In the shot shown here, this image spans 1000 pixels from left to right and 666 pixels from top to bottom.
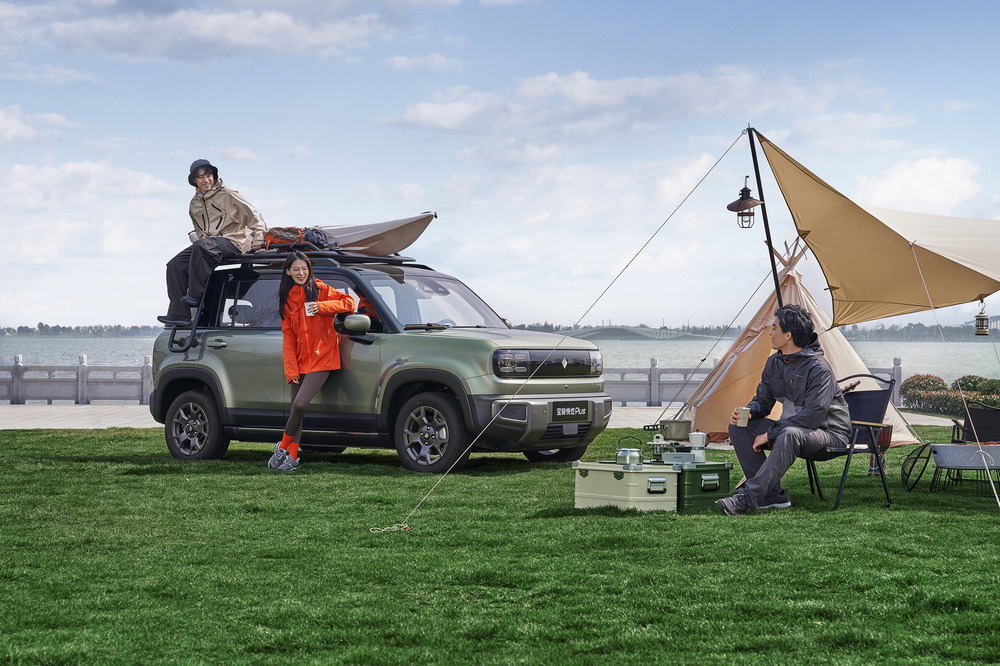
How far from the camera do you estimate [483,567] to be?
18.9 feet

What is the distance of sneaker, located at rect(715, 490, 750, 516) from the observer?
7.57 metres

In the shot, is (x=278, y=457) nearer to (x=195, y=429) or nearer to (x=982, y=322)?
(x=195, y=429)

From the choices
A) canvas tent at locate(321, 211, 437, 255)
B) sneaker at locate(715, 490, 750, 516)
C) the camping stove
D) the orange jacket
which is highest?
canvas tent at locate(321, 211, 437, 255)

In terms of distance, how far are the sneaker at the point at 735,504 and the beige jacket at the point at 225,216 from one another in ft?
20.3

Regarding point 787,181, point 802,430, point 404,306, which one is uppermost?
point 787,181

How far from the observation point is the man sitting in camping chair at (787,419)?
7.62 metres

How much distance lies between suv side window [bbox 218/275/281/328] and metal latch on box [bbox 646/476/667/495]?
4841 millimetres

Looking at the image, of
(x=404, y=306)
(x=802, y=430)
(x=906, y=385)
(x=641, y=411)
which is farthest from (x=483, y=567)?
(x=906, y=385)

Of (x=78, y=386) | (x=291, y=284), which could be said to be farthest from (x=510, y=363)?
(x=78, y=386)

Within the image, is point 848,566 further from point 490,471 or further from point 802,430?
point 490,471

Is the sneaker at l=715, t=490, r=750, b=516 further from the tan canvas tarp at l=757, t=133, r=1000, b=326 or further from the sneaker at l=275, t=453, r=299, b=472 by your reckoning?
the sneaker at l=275, t=453, r=299, b=472

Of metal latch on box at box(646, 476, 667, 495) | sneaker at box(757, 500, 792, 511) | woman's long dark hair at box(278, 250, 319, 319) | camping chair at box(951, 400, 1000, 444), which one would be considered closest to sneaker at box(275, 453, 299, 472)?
woman's long dark hair at box(278, 250, 319, 319)

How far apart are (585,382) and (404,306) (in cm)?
197

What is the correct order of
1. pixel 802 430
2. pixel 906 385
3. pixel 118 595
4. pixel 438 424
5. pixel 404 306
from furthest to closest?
pixel 906 385
pixel 404 306
pixel 438 424
pixel 802 430
pixel 118 595
